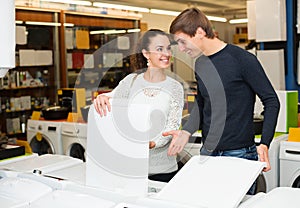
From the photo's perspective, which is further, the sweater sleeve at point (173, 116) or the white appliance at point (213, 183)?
the sweater sleeve at point (173, 116)

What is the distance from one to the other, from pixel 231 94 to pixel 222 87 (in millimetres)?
49

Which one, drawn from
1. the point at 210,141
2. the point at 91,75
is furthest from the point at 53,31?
the point at 210,141

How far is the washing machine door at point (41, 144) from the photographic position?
4.54 metres

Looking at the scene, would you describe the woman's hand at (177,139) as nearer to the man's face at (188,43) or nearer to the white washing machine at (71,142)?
the man's face at (188,43)

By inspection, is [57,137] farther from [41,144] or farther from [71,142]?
[41,144]

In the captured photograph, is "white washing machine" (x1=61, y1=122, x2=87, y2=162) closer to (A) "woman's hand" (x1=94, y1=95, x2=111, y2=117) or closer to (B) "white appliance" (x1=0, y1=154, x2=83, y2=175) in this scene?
(B) "white appliance" (x1=0, y1=154, x2=83, y2=175)

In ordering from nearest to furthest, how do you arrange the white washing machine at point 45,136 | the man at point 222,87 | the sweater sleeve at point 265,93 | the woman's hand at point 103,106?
the woman's hand at point 103,106
the sweater sleeve at point 265,93
the man at point 222,87
the white washing machine at point 45,136

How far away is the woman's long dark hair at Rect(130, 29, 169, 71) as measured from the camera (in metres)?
2.05

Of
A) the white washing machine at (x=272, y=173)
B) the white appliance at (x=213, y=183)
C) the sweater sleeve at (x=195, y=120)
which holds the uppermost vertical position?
the sweater sleeve at (x=195, y=120)

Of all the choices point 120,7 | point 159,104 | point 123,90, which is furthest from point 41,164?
point 120,7

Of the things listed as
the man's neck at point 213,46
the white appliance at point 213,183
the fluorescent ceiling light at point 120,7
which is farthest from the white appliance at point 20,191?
the fluorescent ceiling light at point 120,7

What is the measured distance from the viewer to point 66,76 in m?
6.59

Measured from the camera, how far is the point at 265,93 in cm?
175

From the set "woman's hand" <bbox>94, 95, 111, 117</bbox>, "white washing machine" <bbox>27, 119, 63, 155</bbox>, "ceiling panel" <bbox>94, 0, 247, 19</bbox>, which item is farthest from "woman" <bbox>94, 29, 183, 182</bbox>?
"ceiling panel" <bbox>94, 0, 247, 19</bbox>
